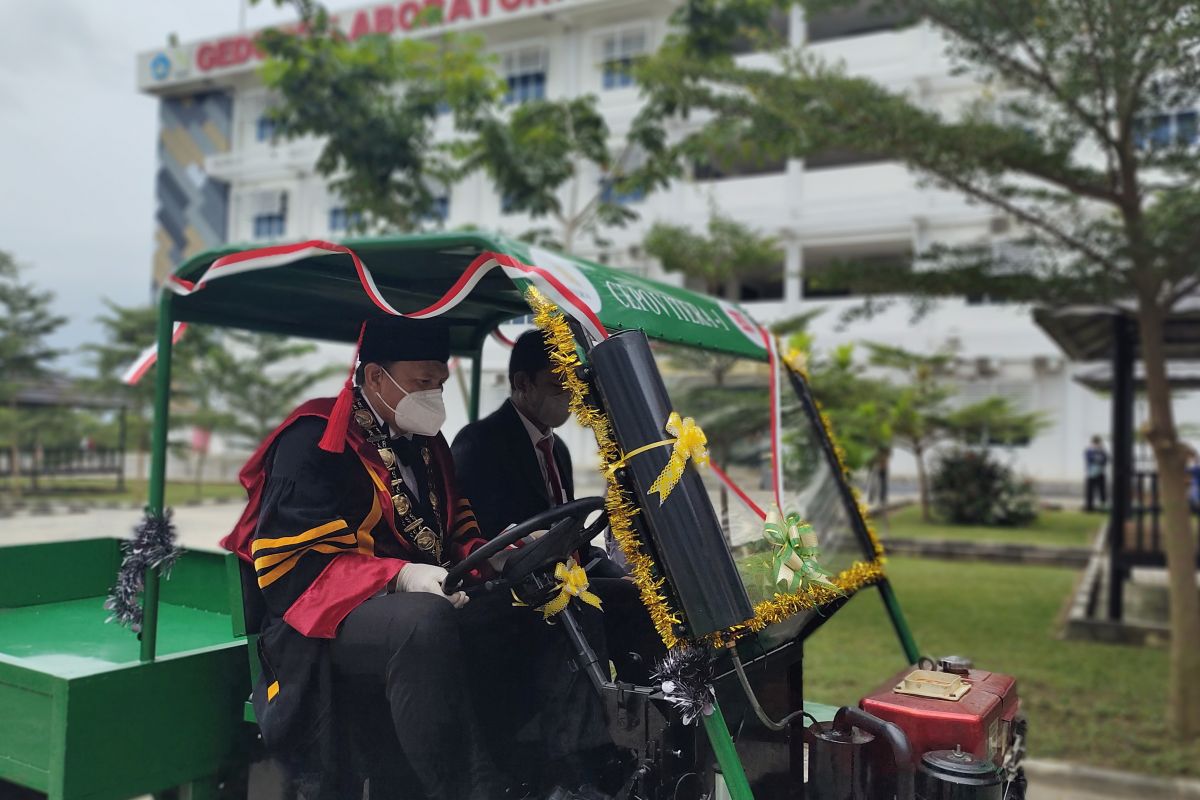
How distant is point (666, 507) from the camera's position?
1.95 meters

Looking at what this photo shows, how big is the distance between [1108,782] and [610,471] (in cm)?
413

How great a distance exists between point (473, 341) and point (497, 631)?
1.69 meters

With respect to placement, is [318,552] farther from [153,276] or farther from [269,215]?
[153,276]

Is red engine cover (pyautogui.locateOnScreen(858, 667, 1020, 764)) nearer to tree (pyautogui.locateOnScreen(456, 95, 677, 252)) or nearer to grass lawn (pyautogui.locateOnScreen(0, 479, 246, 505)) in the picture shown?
tree (pyautogui.locateOnScreen(456, 95, 677, 252))

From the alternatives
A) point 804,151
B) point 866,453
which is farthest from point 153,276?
point 804,151

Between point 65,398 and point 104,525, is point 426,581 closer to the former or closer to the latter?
point 104,525

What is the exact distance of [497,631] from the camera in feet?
7.91

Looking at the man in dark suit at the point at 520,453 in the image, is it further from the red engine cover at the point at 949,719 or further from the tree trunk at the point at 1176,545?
the tree trunk at the point at 1176,545

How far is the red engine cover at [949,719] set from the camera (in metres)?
2.30

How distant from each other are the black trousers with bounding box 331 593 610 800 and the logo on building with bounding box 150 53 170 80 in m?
32.6

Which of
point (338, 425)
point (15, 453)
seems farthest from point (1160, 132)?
point (15, 453)

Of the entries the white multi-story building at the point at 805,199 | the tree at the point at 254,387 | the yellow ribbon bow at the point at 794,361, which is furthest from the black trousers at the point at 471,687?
the white multi-story building at the point at 805,199

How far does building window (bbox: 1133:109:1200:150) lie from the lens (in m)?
5.61

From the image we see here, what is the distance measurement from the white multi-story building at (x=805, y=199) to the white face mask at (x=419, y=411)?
57.2 ft
